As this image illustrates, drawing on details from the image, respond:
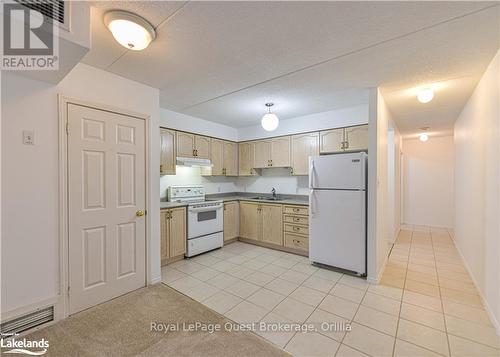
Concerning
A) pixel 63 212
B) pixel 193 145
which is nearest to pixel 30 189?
pixel 63 212

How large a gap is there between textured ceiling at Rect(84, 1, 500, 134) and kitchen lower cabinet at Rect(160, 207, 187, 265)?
1737mm

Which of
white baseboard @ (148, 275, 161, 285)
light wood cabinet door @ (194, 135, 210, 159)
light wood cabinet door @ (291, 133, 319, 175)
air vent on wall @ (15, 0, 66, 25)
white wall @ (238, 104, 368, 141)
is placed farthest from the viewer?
light wood cabinet door @ (194, 135, 210, 159)

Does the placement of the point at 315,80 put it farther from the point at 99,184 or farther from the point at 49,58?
the point at 99,184

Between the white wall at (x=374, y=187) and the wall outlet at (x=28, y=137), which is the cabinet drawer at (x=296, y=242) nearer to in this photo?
the white wall at (x=374, y=187)

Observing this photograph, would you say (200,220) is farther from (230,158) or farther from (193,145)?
(230,158)

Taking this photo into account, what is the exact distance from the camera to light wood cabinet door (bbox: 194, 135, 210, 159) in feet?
13.5

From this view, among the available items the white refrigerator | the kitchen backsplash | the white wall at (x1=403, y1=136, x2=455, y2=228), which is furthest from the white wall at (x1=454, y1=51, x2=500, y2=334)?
the white wall at (x1=403, y1=136, x2=455, y2=228)

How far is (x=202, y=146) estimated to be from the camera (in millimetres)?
4223

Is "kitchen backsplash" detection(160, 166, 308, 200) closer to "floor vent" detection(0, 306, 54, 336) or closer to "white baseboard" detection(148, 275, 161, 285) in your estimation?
"white baseboard" detection(148, 275, 161, 285)

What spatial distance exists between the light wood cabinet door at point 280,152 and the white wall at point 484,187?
102 inches

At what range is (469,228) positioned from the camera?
2.98 m

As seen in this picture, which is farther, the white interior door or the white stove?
the white stove

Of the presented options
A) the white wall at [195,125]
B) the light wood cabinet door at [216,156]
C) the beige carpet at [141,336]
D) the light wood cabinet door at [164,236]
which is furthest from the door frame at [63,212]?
the light wood cabinet door at [216,156]

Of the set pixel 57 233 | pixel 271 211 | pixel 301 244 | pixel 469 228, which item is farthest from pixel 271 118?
pixel 469 228
